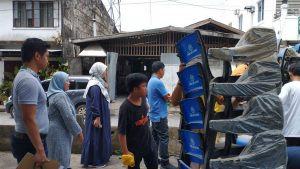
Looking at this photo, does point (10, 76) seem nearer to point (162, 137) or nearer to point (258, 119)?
point (162, 137)

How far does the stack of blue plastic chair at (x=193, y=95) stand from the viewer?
10.0 feet

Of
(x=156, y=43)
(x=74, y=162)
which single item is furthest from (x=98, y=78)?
(x=156, y=43)

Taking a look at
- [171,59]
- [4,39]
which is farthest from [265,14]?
[4,39]

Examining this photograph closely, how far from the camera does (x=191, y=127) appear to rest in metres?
3.38

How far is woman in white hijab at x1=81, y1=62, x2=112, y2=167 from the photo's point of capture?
20.9ft

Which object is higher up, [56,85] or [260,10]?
[260,10]

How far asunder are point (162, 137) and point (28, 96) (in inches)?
133

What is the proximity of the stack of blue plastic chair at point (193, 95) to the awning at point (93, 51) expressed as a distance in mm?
15200

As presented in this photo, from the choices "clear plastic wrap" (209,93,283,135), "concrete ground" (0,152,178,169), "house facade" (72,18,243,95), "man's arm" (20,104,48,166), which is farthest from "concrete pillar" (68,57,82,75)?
"clear plastic wrap" (209,93,283,135)

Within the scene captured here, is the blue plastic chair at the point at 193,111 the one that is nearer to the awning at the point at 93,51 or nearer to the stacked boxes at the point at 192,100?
the stacked boxes at the point at 192,100

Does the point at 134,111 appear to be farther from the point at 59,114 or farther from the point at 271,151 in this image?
the point at 271,151

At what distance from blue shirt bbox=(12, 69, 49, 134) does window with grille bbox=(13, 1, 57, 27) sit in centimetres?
1992

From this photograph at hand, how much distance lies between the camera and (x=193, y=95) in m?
3.27

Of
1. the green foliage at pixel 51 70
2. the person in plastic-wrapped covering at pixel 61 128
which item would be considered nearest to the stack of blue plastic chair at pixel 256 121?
the person in plastic-wrapped covering at pixel 61 128
